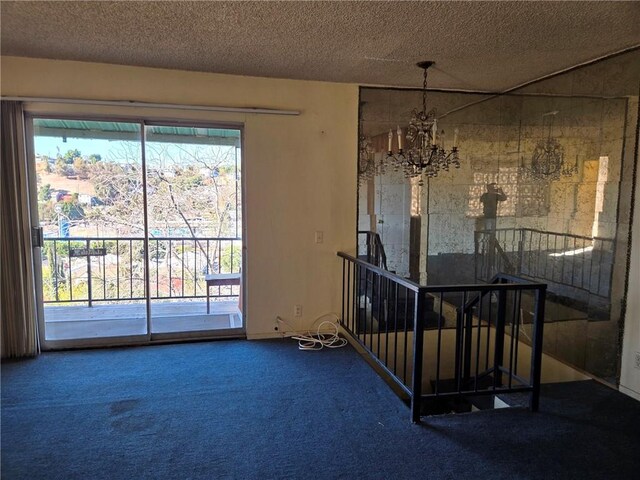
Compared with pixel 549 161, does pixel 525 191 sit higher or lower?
lower

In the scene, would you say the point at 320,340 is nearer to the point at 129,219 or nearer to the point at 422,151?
the point at 422,151

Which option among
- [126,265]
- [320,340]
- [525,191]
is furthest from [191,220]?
[525,191]

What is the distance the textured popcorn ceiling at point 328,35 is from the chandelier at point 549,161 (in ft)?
1.84

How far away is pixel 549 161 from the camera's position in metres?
3.73

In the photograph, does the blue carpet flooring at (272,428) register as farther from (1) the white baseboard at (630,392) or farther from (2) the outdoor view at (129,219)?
(2) the outdoor view at (129,219)

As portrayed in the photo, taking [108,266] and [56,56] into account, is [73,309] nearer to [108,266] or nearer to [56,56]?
[108,266]

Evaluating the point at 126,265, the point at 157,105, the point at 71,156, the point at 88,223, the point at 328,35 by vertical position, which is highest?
the point at 328,35

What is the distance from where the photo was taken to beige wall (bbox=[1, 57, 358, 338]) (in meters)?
3.69

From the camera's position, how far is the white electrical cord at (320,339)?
380 centimetres

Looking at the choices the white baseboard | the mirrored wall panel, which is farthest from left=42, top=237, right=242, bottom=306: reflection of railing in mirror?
the white baseboard

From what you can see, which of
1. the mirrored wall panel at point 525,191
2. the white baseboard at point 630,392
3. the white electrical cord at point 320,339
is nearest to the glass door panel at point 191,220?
the white electrical cord at point 320,339

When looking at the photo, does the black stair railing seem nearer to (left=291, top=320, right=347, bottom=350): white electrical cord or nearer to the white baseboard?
(left=291, top=320, right=347, bottom=350): white electrical cord

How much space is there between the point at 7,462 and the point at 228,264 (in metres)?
2.34

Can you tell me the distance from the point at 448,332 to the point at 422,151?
1980 millimetres
